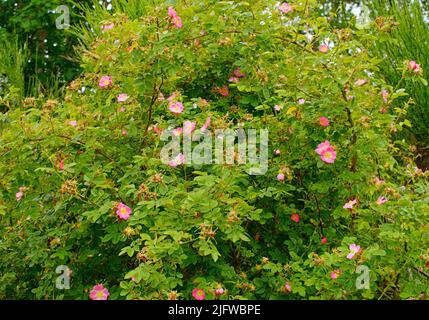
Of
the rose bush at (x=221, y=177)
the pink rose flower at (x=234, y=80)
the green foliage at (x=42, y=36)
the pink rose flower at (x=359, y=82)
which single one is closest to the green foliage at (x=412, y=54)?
the rose bush at (x=221, y=177)

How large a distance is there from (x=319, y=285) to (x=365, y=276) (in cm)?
15

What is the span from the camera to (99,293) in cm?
235

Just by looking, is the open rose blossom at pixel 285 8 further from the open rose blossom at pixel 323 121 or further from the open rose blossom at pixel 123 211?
the open rose blossom at pixel 123 211

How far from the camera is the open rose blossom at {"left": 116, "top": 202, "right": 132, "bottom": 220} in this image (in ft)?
7.38

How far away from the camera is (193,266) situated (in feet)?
7.86

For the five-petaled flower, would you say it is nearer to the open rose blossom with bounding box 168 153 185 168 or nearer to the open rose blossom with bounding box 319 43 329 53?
the open rose blossom with bounding box 319 43 329 53

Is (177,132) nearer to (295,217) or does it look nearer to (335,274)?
(295,217)

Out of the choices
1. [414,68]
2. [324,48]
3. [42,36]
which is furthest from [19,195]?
[42,36]

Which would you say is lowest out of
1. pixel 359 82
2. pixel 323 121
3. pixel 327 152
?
pixel 327 152

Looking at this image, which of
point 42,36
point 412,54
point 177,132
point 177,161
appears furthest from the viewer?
point 42,36

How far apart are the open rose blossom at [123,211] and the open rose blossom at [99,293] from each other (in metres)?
0.28

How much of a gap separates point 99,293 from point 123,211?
318 millimetres

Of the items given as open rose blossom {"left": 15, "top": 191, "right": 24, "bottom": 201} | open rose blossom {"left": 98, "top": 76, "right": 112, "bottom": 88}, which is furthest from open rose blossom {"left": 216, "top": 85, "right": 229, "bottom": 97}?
open rose blossom {"left": 15, "top": 191, "right": 24, "bottom": 201}
